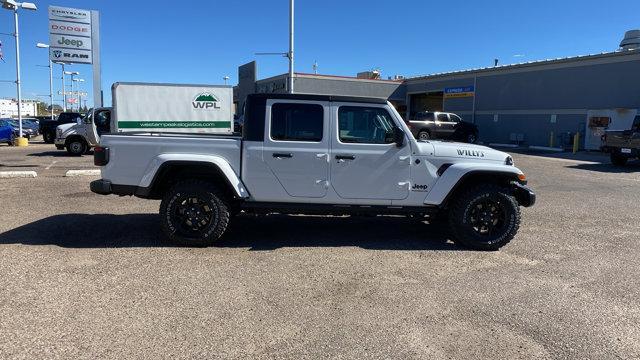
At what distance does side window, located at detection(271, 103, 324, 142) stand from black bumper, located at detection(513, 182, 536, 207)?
2.71 meters

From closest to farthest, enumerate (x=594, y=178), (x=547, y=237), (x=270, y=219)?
(x=547, y=237), (x=270, y=219), (x=594, y=178)

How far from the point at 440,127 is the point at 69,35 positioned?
831 inches

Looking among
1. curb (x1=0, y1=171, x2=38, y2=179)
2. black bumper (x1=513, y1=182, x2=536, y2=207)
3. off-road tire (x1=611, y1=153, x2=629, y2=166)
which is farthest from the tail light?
off-road tire (x1=611, y1=153, x2=629, y2=166)

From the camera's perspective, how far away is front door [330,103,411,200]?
5.96 meters

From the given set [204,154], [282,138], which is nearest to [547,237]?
[282,138]

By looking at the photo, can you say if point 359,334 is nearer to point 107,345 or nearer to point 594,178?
point 107,345

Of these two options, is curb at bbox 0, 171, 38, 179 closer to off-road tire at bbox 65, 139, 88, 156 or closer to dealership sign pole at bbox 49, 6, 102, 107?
off-road tire at bbox 65, 139, 88, 156

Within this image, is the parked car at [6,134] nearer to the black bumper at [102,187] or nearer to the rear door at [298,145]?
the black bumper at [102,187]

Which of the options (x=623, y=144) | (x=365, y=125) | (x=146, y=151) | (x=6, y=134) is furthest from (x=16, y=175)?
(x=623, y=144)

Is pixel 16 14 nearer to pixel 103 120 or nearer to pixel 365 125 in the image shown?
pixel 103 120

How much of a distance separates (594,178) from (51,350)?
15.0 metres

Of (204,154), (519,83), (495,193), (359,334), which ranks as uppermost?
(519,83)

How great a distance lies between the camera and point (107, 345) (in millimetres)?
3451

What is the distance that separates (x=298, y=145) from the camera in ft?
19.5
